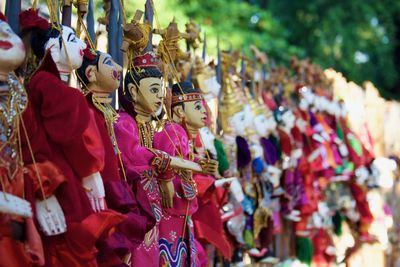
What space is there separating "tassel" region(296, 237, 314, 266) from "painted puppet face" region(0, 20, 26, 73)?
4.48 m

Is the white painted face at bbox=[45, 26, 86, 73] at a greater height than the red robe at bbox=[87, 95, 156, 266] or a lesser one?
greater

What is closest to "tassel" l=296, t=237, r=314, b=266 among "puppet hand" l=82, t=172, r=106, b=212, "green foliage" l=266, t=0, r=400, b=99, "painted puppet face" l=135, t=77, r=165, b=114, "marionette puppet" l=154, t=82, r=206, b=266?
"marionette puppet" l=154, t=82, r=206, b=266

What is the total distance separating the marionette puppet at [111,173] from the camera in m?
3.44

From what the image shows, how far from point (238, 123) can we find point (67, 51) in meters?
2.45

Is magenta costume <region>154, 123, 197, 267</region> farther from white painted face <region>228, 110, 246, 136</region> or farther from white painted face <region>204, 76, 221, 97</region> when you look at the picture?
white painted face <region>228, 110, 246, 136</region>

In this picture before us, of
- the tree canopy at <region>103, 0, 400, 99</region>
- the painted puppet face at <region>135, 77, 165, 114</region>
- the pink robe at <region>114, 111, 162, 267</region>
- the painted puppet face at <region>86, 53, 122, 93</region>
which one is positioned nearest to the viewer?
the painted puppet face at <region>86, 53, 122, 93</region>

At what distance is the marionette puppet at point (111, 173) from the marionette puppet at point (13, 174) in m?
0.43

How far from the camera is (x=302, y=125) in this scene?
23.4 feet

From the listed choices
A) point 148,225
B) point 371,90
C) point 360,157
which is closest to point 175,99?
point 148,225

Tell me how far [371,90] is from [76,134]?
668 cm

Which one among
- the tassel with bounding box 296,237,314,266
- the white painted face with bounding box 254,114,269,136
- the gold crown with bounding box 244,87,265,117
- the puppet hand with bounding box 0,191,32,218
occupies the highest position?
the gold crown with bounding box 244,87,265,117

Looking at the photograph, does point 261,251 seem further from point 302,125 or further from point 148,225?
point 148,225

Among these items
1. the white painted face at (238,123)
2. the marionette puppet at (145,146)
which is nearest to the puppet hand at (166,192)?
the marionette puppet at (145,146)

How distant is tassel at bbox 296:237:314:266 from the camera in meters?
7.12
